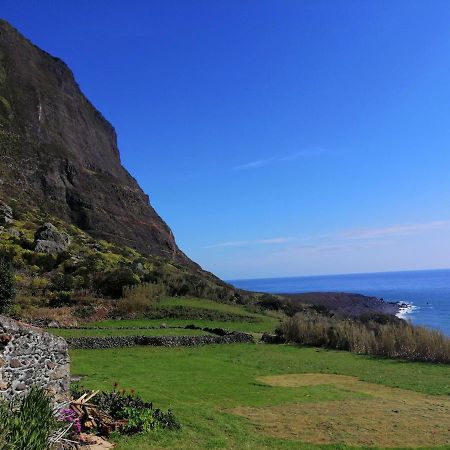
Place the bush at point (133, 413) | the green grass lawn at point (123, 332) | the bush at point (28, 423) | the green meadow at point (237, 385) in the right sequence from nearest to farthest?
the bush at point (28, 423)
the bush at point (133, 413)
the green meadow at point (237, 385)
the green grass lawn at point (123, 332)

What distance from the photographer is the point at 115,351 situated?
846 inches

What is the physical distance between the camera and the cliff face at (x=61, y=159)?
6531cm

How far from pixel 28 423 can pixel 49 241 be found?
120ft

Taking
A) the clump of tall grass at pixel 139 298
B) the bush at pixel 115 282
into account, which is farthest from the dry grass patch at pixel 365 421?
the bush at pixel 115 282

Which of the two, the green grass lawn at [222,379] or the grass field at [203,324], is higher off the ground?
the grass field at [203,324]

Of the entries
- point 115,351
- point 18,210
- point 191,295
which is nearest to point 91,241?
point 18,210

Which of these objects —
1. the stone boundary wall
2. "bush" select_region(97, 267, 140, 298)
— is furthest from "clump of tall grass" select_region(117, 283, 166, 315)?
the stone boundary wall

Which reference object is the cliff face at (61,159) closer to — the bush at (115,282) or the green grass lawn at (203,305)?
the bush at (115,282)

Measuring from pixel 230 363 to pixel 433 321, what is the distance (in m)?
45.6

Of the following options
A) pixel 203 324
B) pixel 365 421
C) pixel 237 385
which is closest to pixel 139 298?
pixel 203 324

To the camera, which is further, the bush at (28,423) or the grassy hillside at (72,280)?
the grassy hillside at (72,280)

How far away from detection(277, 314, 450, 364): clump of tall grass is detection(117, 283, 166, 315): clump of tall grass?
9.73 metres

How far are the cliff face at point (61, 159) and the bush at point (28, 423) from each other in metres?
51.6

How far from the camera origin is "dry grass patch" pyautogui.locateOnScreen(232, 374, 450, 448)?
11016 millimetres
